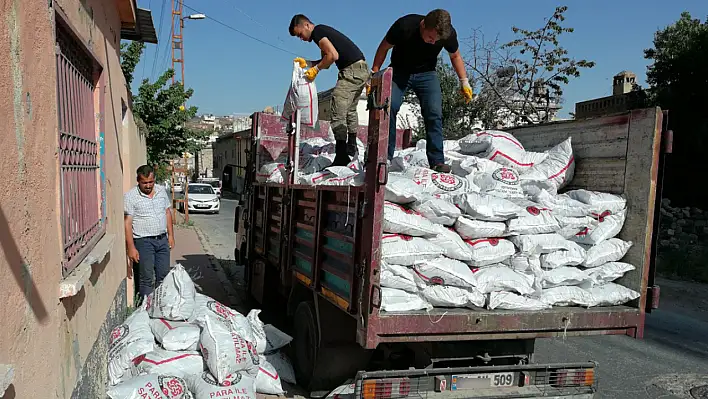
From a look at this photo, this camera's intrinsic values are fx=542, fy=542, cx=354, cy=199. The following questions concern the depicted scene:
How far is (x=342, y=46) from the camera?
5.14 metres

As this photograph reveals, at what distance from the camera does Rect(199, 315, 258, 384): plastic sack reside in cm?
376

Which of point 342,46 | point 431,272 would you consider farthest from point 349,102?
point 431,272

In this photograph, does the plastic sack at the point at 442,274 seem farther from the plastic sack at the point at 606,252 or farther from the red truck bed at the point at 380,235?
the plastic sack at the point at 606,252

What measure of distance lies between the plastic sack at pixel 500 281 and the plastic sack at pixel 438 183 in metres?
0.64

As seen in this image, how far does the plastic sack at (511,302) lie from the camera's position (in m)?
3.36

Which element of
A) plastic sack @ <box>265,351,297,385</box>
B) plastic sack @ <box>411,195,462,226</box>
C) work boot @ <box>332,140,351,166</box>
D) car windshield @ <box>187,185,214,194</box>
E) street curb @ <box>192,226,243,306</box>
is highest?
work boot @ <box>332,140,351,166</box>

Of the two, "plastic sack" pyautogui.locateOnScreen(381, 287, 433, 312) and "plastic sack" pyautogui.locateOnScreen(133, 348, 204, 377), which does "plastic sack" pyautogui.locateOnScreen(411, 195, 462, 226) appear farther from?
"plastic sack" pyautogui.locateOnScreen(133, 348, 204, 377)

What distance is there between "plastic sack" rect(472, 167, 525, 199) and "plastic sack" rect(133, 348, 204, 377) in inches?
94.1

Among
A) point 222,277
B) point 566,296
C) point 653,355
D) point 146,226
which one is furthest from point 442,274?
point 222,277

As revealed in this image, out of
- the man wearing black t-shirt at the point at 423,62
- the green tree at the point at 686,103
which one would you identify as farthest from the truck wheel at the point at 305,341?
the green tree at the point at 686,103

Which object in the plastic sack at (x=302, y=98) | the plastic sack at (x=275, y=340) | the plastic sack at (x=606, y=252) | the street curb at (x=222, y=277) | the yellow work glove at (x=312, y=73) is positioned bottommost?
the street curb at (x=222, y=277)

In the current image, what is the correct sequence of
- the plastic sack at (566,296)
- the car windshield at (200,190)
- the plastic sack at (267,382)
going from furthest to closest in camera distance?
1. the car windshield at (200,190)
2. the plastic sack at (267,382)
3. the plastic sack at (566,296)

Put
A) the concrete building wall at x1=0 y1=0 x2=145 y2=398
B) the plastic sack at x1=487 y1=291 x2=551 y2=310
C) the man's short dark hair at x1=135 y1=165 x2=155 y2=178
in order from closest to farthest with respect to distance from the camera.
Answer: the concrete building wall at x1=0 y1=0 x2=145 y2=398
the plastic sack at x1=487 y1=291 x2=551 y2=310
the man's short dark hair at x1=135 y1=165 x2=155 y2=178

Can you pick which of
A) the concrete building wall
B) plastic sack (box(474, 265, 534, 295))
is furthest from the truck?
the concrete building wall
